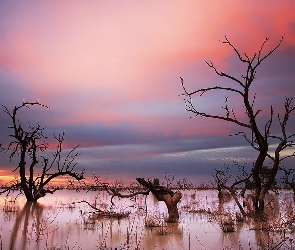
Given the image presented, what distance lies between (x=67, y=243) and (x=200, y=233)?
4225 millimetres

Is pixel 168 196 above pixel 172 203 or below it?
above

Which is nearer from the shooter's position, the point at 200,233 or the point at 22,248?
the point at 22,248

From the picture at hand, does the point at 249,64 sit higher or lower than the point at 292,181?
higher

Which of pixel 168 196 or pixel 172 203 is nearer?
pixel 172 203

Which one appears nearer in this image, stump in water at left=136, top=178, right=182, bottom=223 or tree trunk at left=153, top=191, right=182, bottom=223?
tree trunk at left=153, top=191, right=182, bottom=223

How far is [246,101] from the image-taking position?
13.1 metres

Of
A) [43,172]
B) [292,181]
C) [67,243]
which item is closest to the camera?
[67,243]

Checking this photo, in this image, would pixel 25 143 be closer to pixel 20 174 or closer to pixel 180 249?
pixel 20 174

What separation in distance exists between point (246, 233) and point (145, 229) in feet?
10.6

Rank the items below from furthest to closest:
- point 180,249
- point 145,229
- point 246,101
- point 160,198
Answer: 1. point 160,198
2. point 246,101
3. point 145,229
4. point 180,249

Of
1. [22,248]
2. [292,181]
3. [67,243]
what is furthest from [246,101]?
[292,181]

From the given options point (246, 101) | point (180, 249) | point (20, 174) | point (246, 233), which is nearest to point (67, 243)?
point (180, 249)

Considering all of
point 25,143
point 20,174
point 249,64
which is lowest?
point 20,174

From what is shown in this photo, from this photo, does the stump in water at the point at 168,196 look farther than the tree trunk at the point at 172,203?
Yes
